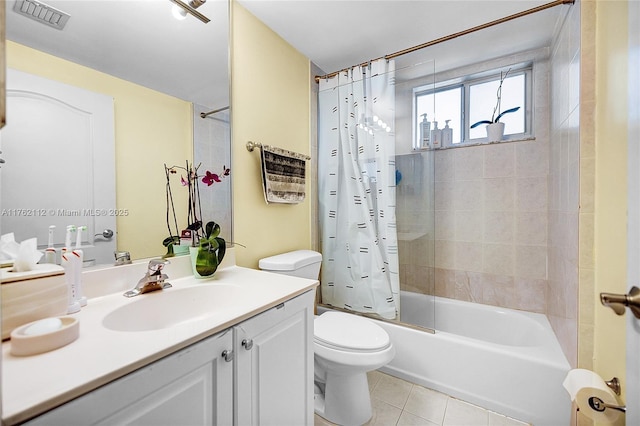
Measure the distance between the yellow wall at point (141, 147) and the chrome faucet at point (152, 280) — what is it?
13 centimetres

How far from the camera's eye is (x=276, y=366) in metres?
0.98

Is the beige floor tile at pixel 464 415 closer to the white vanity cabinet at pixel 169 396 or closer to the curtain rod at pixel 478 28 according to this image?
the white vanity cabinet at pixel 169 396

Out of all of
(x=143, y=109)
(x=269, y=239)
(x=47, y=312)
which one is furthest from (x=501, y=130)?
(x=47, y=312)

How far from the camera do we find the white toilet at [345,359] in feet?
4.44

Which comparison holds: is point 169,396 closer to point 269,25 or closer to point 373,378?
point 373,378

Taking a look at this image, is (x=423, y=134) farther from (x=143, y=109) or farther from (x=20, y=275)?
(x=20, y=275)

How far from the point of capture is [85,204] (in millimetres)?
974

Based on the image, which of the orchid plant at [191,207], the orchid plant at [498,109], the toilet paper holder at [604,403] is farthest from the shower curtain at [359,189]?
the toilet paper holder at [604,403]

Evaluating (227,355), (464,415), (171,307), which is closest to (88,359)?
(227,355)

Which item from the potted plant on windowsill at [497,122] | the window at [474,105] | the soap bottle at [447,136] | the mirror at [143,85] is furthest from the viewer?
the soap bottle at [447,136]

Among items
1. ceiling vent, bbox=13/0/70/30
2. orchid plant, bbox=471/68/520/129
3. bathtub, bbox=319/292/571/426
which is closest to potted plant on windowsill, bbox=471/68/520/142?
orchid plant, bbox=471/68/520/129

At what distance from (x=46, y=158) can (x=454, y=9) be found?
205cm

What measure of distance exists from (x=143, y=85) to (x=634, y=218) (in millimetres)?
1606

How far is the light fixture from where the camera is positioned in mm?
1239
